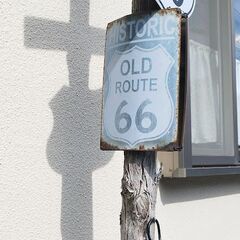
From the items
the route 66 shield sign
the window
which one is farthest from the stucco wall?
the window

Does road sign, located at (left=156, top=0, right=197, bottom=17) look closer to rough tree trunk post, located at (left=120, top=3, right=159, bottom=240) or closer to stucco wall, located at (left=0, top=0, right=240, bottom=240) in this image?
rough tree trunk post, located at (left=120, top=3, right=159, bottom=240)

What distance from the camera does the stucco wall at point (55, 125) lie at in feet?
6.00

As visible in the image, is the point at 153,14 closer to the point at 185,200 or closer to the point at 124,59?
the point at 124,59

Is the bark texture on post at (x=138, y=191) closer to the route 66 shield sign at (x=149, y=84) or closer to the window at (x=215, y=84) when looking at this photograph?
the route 66 shield sign at (x=149, y=84)

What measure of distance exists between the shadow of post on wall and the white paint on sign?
424mm

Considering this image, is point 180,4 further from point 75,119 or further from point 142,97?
point 75,119

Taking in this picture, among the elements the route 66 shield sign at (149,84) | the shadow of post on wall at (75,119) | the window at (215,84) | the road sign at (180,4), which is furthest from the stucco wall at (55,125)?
the window at (215,84)

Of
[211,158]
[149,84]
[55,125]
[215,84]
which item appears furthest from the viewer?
[215,84]

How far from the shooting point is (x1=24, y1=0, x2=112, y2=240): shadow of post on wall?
6.51 feet

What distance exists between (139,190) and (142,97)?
1.01 ft

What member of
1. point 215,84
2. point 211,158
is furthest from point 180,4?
point 215,84

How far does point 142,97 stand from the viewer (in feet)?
5.19

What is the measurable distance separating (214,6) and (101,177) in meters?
1.80

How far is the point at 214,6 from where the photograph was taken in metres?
3.43
